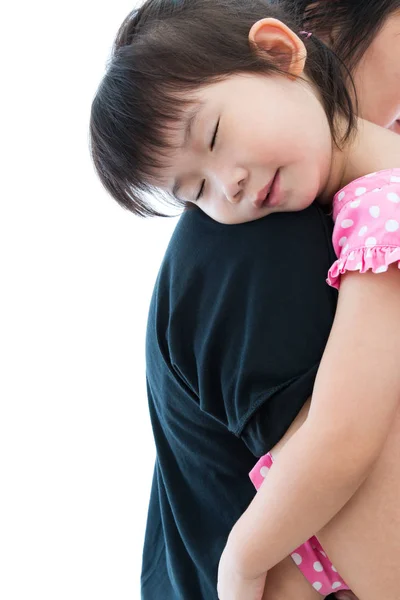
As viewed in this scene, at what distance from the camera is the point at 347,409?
3.17 ft

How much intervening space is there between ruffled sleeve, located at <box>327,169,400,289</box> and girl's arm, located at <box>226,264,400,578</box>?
16 mm

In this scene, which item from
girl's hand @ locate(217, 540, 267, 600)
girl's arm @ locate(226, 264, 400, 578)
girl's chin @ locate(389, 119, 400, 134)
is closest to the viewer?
girl's arm @ locate(226, 264, 400, 578)

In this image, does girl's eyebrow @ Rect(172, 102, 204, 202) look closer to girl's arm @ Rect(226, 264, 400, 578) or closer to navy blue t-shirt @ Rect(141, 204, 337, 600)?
navy blue t-shirt @ Rect(141, 204, 337, 600)

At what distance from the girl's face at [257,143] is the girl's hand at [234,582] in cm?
43

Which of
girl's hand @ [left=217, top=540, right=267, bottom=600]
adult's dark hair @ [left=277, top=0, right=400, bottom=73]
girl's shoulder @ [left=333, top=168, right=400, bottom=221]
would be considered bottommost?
girl's hand @ [left=217, top=540, right=267, bottom=600]

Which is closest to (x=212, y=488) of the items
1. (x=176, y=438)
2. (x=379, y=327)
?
(x=176, y=438)

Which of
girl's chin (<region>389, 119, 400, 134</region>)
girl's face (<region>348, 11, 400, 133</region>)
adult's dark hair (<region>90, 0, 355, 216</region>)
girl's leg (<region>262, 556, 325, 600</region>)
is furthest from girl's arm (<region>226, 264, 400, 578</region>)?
girl's chin (<region>389, 119, 400, 134</region>)

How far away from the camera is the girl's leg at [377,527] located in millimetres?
1023

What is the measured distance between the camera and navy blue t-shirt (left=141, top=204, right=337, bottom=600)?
1.04m

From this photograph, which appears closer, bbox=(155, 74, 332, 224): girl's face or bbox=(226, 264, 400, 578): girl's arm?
bbox=(226, 264, 400, 578): girl's arm

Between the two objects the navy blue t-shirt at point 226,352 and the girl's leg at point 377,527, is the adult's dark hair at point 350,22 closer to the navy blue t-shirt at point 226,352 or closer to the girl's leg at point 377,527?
the navy blue t-shirt at point 226,352

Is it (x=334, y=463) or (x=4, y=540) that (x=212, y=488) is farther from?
(x=4, y=540)

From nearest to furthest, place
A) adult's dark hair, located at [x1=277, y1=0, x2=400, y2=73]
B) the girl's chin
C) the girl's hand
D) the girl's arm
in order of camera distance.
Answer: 1. the girl's arm
2. the girl's hand
3. adult's dark hair, located at [x1=277, y1=0, x2=400, y2=73]
4. the girl's chin

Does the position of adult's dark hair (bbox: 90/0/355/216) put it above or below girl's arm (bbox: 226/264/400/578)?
above
